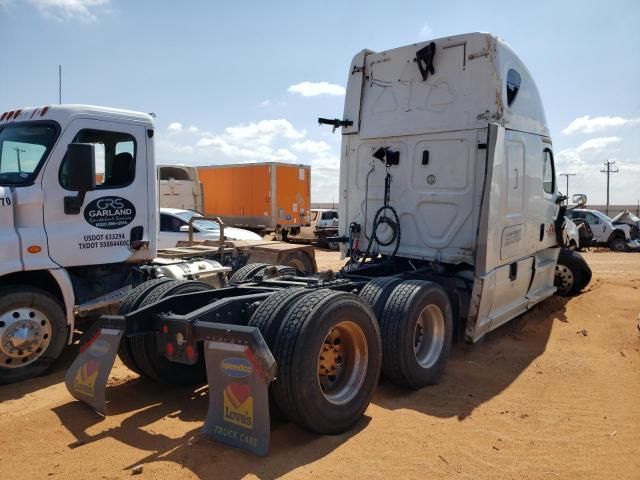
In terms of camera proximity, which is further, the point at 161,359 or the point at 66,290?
the point at 66,290

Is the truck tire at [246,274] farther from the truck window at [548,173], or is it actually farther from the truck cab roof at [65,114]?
the truck window at [548,173]

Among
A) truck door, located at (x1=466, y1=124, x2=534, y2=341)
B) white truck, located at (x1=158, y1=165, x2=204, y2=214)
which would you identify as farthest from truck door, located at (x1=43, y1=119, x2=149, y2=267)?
white truck, located at (x1=158, y1=165, x2=204, y2=214)

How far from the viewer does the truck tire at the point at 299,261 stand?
26.9ft

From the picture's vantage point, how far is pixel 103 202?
5.85m

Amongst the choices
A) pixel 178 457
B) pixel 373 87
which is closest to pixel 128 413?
pixel 178 457

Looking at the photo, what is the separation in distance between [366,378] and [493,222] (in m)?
2.60

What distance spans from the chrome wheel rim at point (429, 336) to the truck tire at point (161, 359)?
82.2 inches

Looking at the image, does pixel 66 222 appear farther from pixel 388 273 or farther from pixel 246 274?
pixel 388 273

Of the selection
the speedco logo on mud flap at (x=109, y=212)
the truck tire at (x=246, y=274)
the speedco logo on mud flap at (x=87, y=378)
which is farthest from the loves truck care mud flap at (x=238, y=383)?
the speedco logo on mud flap at (x=109, y=212)

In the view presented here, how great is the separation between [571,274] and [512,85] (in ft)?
14.3

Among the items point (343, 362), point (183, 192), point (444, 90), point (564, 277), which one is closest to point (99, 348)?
point (343, 362)

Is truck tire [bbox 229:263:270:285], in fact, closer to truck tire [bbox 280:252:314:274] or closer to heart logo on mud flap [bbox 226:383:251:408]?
truck tire [bbox 280:252:314:274]

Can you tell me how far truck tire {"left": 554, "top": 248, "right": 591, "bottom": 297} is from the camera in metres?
9.03

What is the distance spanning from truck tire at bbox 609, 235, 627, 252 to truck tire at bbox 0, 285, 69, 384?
22.9 m
